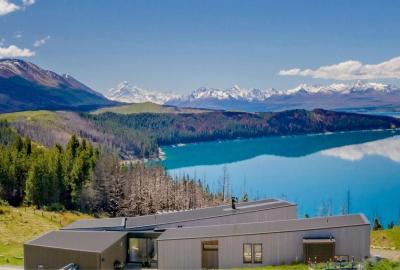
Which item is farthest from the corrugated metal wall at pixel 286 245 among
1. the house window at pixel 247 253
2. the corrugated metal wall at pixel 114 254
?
the corrugated metal wall at pixel 114 254

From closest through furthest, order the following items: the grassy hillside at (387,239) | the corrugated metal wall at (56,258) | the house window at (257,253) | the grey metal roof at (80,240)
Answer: the corrugated metal wall at (56,258) < the house window at (257,253) < the grey metal roof at (80,240) < the grassy hillside at (387,239)

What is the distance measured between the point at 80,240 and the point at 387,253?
69.3 ft

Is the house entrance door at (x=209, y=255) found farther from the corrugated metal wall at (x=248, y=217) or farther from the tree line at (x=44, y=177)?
the tree line at (x=44, y=177)

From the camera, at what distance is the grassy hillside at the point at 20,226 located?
4050 cm

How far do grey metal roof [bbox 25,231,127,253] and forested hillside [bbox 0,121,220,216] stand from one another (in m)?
47.2

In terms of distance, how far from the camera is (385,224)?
328ft

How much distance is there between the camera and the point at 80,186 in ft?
286

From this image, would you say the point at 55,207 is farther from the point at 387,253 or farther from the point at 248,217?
the point at 387,253

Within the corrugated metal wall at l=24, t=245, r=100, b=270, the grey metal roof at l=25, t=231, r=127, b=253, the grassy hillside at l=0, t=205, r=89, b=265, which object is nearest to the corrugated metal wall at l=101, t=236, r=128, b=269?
the grey metal roof at l=25, t=231, r=127, b=253

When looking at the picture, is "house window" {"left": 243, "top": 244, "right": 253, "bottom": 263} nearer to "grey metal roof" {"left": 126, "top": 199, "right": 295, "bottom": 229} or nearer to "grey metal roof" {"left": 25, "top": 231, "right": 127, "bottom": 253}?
"grey metal roof" {"left": 126, "top": 199, "right": 295, "bottom": 229}

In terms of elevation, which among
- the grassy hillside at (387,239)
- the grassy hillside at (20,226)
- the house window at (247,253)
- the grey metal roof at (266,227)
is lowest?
the grassy hillside at (20,226)

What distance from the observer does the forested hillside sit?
83312 mm

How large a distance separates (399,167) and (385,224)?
9483 centimetres

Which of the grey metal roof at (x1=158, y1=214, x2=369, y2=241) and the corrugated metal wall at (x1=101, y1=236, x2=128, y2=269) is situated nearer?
the corrugated metal wall at (x1=101, y1=236, x2=128, y2=269)
